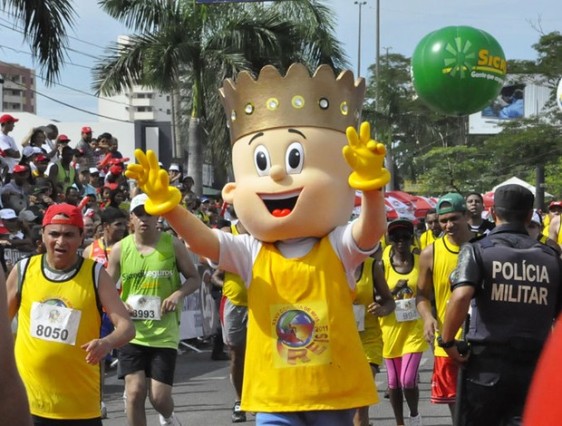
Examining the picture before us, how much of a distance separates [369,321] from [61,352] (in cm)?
339

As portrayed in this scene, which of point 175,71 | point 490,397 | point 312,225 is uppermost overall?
point 175,71

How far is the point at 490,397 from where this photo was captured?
5953 millimetres

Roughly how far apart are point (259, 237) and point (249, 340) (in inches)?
20.8

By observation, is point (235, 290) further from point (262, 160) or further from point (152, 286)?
point (262, 160)


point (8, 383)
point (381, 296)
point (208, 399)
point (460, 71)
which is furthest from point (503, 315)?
point (208, 399)

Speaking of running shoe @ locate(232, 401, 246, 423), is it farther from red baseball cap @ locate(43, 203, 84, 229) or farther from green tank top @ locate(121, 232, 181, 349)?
red baseball cap @ locate(43, 203, 84, 229)

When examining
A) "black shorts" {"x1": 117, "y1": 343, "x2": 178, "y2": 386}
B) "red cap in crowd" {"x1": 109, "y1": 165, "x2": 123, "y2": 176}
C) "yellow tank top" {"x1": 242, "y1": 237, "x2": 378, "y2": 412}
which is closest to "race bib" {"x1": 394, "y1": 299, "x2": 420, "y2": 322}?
"black shorts" {"x1": 117, "y1": 343, "x2": 178, "y2": 386}

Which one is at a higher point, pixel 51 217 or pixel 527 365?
pixel 51 217

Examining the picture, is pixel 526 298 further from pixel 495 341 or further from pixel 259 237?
pixel 259 237

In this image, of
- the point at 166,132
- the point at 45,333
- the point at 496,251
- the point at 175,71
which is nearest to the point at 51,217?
the point at 45,333

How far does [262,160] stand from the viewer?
596 centimetres

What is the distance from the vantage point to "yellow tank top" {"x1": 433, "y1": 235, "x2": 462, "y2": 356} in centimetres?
832

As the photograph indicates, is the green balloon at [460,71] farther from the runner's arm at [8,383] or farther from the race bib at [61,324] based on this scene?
the runner's arm at [8,383]

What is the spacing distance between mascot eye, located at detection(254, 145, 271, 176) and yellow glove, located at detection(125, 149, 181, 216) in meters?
0.49
